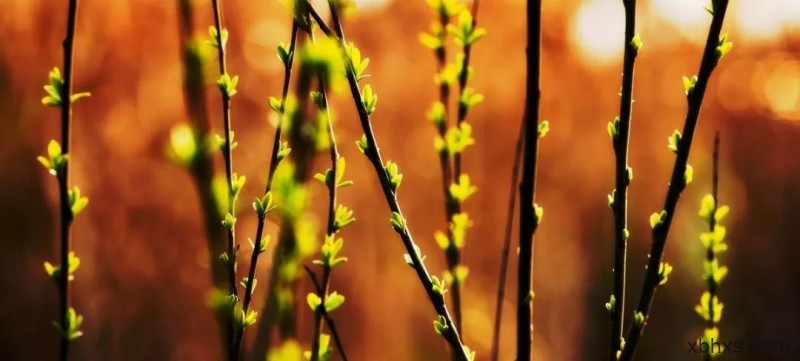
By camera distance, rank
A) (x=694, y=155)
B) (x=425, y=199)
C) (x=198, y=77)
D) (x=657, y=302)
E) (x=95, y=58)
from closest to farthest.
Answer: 1. (x=198, y=77)
2. (x=95, y=58)
3. (x=425, y=199)
4. (x=657, y=302)
5. (x=694, y=155)

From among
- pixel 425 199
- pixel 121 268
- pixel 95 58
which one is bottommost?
pixel 121 268

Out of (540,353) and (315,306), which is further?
(540,353)

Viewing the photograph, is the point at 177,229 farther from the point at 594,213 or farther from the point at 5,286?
the point at 594,213

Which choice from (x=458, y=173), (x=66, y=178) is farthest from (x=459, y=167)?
(x=66, y=178)

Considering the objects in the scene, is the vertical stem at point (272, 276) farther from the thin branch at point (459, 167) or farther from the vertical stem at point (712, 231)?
the vertical stem at point (712, 231)

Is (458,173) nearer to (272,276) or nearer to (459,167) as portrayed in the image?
(459,167)

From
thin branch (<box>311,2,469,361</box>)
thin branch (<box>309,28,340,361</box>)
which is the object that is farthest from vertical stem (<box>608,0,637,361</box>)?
thin branch (<box>309,28,340,361</box>)

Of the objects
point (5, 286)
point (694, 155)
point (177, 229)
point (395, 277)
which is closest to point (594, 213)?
point (694, 155)

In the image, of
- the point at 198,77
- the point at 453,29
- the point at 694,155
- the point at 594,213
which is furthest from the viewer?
the point at 594,213
